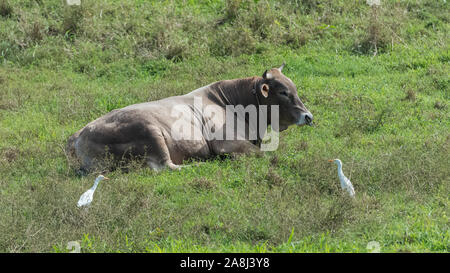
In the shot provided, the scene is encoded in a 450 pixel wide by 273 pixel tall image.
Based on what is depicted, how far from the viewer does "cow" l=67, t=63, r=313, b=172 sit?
9117mm

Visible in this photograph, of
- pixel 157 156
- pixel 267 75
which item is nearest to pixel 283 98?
pixel 267 75

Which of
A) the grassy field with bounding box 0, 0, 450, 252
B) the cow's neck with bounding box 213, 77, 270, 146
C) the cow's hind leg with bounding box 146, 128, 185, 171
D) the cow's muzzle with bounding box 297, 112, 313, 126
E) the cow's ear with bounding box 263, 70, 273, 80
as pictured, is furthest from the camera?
the cow's neck with bounding box 213, 77, 270, 146

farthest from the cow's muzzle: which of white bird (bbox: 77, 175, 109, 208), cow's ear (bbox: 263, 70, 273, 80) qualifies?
white bird (bbox: 77, 175, 109, 208)

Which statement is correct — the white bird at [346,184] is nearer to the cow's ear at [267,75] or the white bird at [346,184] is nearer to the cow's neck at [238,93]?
the cow's ear at [267,75]

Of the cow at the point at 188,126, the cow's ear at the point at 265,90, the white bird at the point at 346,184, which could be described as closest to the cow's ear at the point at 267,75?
the cow at the point at 188,126

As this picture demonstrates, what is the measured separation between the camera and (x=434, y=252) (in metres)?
6.06

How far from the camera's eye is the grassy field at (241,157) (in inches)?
268

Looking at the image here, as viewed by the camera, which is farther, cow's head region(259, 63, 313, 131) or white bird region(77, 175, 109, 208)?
cow's head region(259, 63, 313, 131)

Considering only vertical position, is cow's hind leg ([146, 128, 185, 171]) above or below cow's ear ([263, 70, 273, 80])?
below

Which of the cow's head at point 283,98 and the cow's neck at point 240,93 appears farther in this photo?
→ the cow's neck at point 240,93

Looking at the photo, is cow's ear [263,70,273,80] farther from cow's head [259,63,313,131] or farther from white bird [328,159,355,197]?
white bird [328,159,355,197]

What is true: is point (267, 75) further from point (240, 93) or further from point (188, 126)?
point (188, 126)

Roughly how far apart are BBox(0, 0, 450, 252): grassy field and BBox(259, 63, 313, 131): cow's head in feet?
0.99
